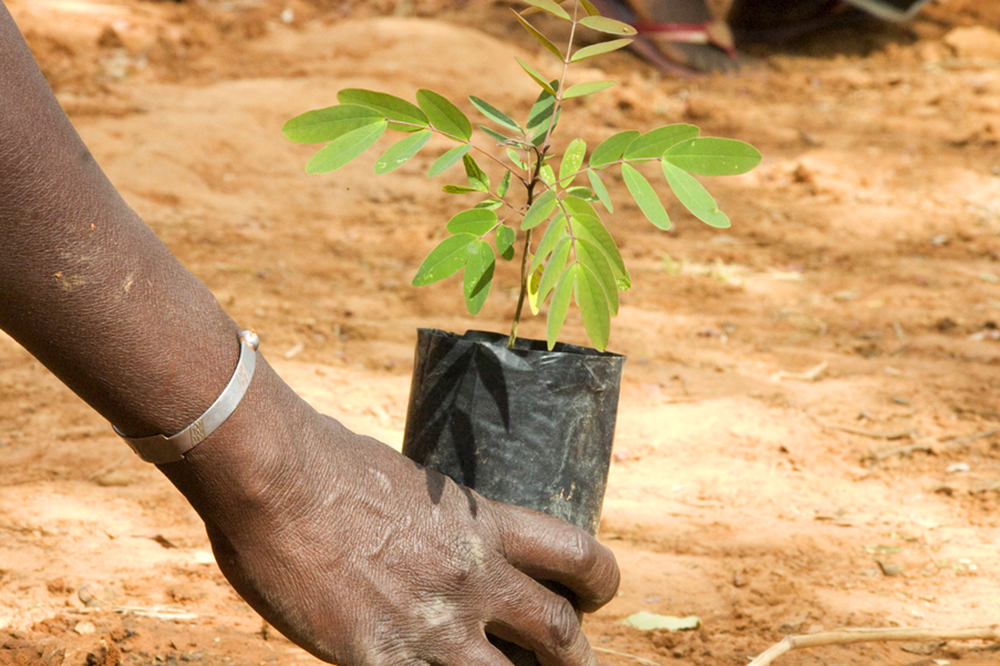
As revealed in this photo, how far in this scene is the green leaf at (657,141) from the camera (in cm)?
121

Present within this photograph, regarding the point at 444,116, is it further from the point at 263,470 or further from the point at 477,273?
the point at 263,470

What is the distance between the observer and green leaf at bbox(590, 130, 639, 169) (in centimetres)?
123

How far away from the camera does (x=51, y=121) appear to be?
3.23 ft

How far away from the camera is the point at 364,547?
1.16 metres

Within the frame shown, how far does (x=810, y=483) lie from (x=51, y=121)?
7.11 feet

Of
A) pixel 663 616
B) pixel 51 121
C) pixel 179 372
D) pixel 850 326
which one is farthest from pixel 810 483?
pixel 51 121

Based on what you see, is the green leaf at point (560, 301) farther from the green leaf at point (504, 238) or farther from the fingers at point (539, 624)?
the fingers at point (539, 624)

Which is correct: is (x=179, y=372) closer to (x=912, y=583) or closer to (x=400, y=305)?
(x=912, y=583)

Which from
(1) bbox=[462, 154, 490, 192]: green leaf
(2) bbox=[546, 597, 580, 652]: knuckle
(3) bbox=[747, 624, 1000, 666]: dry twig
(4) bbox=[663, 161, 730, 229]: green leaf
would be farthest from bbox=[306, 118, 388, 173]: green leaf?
(3) bbox=[747, 624, 1000, 666]: dry twig

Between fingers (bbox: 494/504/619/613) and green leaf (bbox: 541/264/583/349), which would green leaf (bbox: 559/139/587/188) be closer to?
green leaf (bbox: 541/264/583/349)

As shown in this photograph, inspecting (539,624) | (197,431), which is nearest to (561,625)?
(539,624)

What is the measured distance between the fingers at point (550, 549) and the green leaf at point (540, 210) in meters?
0.43

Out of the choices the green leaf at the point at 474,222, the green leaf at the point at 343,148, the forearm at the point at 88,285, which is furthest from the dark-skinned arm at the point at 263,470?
the green leaf at the point at 474,222

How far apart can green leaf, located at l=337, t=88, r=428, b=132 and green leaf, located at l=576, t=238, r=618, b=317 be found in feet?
1.01
